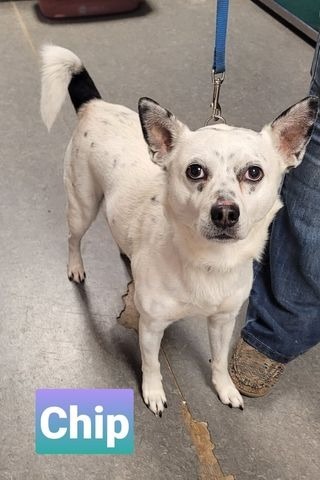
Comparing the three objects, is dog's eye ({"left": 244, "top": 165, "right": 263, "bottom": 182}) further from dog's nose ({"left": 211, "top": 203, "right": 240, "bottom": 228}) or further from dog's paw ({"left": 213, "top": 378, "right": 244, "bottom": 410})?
dog's paw ({"left": 213, "top": 378, "right": 244, "bottom": 410})

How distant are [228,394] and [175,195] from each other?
714 millimetres

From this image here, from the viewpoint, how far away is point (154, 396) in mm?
1607

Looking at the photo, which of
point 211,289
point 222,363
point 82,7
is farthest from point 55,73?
point 82,7

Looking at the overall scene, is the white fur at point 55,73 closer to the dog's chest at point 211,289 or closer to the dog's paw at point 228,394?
the dog's chest at point 211,289

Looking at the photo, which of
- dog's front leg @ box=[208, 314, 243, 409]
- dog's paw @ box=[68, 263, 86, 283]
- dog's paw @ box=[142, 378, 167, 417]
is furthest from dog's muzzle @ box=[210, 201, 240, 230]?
dog's paw @ box=[68, 263, 86, 283]

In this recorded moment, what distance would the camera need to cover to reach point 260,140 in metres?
1.22

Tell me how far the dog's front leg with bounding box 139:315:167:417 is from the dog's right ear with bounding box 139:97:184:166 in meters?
0.44

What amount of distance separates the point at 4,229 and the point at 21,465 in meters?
0.96

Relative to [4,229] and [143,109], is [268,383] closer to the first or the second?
[143,109]

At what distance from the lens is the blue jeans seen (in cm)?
139

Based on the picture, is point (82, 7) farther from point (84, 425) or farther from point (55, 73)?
point (84, 425)

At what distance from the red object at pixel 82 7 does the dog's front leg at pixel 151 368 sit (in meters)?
2.79

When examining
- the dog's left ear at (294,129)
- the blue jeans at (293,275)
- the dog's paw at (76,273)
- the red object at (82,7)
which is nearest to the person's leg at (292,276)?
the blue jeans at (293,275)

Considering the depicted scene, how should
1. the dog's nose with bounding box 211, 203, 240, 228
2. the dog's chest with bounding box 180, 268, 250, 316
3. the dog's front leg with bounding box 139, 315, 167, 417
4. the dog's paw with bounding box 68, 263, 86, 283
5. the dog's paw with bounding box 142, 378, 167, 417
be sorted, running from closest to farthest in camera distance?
the dog's nose with bounding box 211, 203, 240, 228, the dog's chest with bounding box 180, 268, 250, 316, the dog's front leg with bounding box 139, 315, 167, 417, the dog's paw with bounding box 142, 378, 167, 417, the dog's paw with bounding box 68, 263, 86, 283
